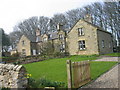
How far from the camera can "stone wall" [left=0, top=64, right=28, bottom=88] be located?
6.21m

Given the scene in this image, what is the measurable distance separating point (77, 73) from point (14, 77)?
304cm

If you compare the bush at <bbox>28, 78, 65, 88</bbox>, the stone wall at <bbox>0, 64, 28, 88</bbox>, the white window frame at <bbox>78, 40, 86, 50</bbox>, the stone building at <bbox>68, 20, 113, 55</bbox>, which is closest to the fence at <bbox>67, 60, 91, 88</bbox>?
the bush at <bbox>28, 78, 65, 88</bbox>

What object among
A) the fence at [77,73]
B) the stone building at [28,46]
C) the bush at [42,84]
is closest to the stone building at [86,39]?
the stone building at [28,46]

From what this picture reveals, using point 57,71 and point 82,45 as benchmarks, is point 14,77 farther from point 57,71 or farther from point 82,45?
point 82,45

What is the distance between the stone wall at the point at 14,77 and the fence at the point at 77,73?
226 centimetres

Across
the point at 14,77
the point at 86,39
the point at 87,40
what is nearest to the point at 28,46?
the point at 86,39

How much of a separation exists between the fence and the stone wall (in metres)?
2.26

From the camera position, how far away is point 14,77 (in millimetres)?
6328

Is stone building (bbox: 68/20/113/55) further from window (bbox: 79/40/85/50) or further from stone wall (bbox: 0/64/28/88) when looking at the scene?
stone wall (bbox: 0/64/28/88)

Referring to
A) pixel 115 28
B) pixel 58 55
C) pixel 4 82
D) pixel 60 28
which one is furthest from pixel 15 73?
pixel 115 28

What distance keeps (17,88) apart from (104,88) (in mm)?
4014

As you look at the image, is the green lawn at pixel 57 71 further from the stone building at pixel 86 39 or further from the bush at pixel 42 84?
the stone building at pixel 86 39

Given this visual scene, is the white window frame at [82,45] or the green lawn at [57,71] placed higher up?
the white window frame at [82,45]

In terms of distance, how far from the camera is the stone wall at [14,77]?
621cm
